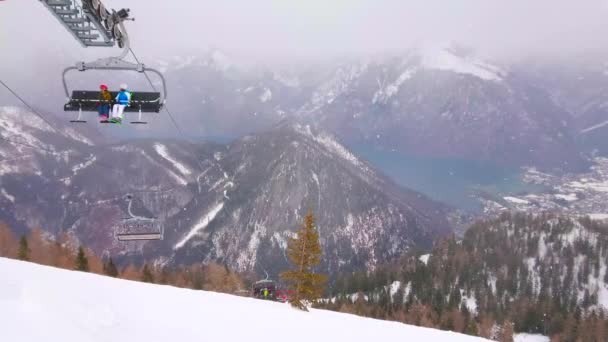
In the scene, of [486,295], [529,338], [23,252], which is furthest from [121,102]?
[486,295]

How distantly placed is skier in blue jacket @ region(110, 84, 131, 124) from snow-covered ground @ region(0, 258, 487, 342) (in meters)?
6.72

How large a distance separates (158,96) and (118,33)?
180 inches

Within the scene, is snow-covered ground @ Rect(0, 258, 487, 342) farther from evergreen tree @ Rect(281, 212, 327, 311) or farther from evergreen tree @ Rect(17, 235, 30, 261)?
evergreen tree @ Rect(17, 235, 30, 261)

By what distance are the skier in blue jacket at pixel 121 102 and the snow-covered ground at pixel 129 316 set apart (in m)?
6.72

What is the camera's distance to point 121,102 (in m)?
18.3

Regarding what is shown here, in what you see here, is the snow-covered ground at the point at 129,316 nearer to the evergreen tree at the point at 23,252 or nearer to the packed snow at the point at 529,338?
the evergreen tree at the point at 23,252

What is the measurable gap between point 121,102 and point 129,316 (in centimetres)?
824

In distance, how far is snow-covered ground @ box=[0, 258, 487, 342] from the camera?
13.2m

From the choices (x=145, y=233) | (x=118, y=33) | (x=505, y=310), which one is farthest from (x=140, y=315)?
(x=505, y=310)

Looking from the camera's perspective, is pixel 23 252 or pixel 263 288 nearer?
pixel 263 288

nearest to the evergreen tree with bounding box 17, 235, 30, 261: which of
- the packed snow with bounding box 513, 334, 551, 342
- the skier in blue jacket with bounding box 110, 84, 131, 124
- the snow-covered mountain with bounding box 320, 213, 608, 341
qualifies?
the skier in blue jacket with bounding box 110, 84, 131, 124

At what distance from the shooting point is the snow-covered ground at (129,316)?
13.2 m

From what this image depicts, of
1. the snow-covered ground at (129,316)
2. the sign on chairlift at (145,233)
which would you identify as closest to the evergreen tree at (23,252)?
the sign on chairlift at (145,233)

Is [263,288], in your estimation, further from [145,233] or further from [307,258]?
[145,233]
